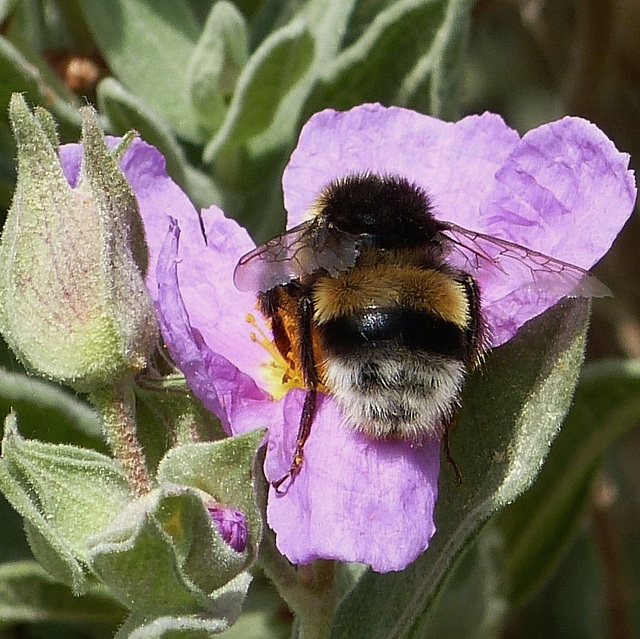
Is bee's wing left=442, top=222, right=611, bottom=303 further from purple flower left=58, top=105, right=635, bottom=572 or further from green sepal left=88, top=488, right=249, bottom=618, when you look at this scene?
green sepal left=88, top=488, right=249, bottom=618

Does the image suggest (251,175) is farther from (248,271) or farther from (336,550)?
(336,550)

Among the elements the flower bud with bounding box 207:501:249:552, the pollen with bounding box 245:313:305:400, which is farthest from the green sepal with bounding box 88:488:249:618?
→ the pollen with bounding box 245:313:305:400

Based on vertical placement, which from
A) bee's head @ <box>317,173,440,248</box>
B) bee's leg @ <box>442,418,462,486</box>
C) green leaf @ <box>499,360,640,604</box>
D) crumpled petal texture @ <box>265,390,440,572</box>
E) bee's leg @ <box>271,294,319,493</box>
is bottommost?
green leaf @ <box>499,360,640,604</box>

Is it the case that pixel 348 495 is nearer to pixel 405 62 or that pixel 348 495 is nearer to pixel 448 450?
pixel 448 450

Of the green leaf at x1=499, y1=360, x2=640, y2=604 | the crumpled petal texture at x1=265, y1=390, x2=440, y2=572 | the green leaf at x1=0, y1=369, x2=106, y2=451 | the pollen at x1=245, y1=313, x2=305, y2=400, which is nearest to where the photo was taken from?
the crumpled petal texture at x1=265, y1=390, x2=440, y2=572

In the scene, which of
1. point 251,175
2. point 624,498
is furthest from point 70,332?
point 624,498

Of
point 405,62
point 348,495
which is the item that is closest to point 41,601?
point 348,495
